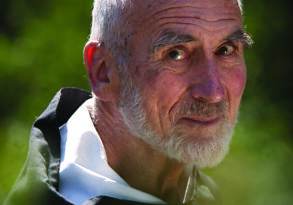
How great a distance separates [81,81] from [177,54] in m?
1.62

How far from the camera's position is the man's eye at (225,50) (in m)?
3.49

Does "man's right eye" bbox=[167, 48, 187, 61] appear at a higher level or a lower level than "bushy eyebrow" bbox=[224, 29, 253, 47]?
lower

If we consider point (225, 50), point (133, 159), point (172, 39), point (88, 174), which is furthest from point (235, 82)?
point (88, 174)

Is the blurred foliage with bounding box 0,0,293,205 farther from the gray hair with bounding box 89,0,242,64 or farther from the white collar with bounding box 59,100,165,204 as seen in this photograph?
the gray hair with bounding box 89,0,242,64

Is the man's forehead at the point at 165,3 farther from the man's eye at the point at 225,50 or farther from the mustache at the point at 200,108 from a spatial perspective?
the mustache at the point at 200,108

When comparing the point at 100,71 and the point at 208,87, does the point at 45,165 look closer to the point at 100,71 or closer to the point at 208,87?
the point at 100,71

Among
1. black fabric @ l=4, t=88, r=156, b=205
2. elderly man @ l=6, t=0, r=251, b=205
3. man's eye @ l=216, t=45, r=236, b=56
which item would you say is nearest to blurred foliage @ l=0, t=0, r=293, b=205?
black fabric @ l=4, t=88, r=156, b=205

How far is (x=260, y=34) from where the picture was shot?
530 centimetres

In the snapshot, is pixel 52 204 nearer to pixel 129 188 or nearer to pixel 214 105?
pixel 129 188

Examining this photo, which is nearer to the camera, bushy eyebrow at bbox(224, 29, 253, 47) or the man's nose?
the man's nose

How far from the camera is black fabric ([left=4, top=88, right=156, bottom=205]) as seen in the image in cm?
341

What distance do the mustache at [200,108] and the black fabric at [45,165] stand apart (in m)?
0.31

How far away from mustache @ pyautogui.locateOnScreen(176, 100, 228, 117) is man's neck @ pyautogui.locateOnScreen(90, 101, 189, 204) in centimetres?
20

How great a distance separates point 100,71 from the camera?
3.63 metres
